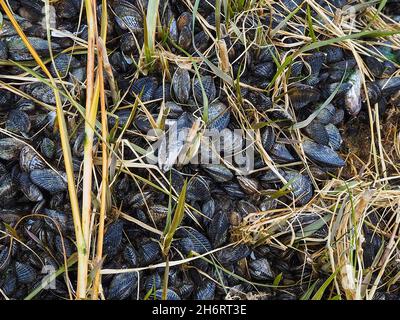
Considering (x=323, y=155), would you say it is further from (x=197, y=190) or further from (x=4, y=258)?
(x=4, y=258)

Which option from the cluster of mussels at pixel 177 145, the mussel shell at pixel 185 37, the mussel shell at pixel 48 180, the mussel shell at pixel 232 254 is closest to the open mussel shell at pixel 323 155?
the cluster of mussels at pixel 177 145

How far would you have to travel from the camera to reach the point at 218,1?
1.56m

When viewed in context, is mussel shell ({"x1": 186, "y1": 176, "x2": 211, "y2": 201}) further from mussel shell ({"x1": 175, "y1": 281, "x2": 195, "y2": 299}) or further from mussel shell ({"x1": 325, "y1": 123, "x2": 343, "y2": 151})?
mussel shell ({"x1": 325, "y1": 123, "x2": 343, "y2": 151})

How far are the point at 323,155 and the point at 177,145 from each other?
41 centimetres

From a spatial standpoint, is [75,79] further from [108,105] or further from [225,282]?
[225,282]

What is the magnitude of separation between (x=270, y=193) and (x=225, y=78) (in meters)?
0.33

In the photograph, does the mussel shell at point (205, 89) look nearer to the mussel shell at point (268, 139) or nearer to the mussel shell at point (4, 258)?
the mussel shell at point (268, 139)

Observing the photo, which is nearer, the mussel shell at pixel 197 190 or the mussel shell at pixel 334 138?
the mussel shell at pixel 197 190

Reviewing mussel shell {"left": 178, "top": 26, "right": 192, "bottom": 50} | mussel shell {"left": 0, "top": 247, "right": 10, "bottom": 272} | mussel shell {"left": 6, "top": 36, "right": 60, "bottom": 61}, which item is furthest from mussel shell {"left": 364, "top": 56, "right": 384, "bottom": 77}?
mussel shell {"left": 0, "top": 247, "right": 10, "bottom": 272}

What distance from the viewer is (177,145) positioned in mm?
Result: 1516

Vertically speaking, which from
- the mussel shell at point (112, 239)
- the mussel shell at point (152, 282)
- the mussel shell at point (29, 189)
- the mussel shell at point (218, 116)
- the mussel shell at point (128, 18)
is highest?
the mussel shell at point (128, 18)

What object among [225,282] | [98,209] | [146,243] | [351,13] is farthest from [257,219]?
[351,13]

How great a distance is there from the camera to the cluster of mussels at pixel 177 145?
1487 millimetres

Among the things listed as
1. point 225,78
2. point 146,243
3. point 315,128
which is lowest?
point 146,243
